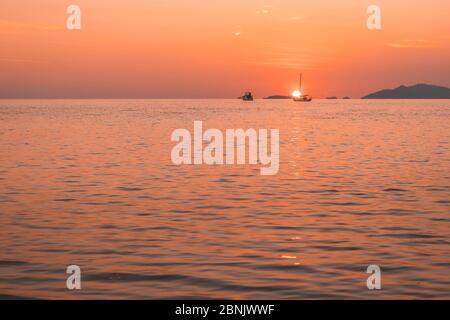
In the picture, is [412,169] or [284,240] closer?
[284,240]

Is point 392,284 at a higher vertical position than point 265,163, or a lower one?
lower

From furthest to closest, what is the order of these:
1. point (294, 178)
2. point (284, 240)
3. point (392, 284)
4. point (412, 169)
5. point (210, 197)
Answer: point (412, 169), point (294, 178), point (210, 197), point (284, 240), point (392, 284)

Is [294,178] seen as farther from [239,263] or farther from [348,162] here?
[239,263]

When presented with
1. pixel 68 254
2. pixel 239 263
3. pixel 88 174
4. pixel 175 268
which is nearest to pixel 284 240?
pixel 239 263

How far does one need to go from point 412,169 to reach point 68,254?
2594cm

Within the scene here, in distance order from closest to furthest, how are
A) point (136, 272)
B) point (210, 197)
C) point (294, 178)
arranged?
point (136, 272)
point (210, 197)
point (294, 178)

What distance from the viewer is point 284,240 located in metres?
18.6

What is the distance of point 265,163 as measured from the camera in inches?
1692

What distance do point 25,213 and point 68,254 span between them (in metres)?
6.47

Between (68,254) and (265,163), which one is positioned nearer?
(68,254)
